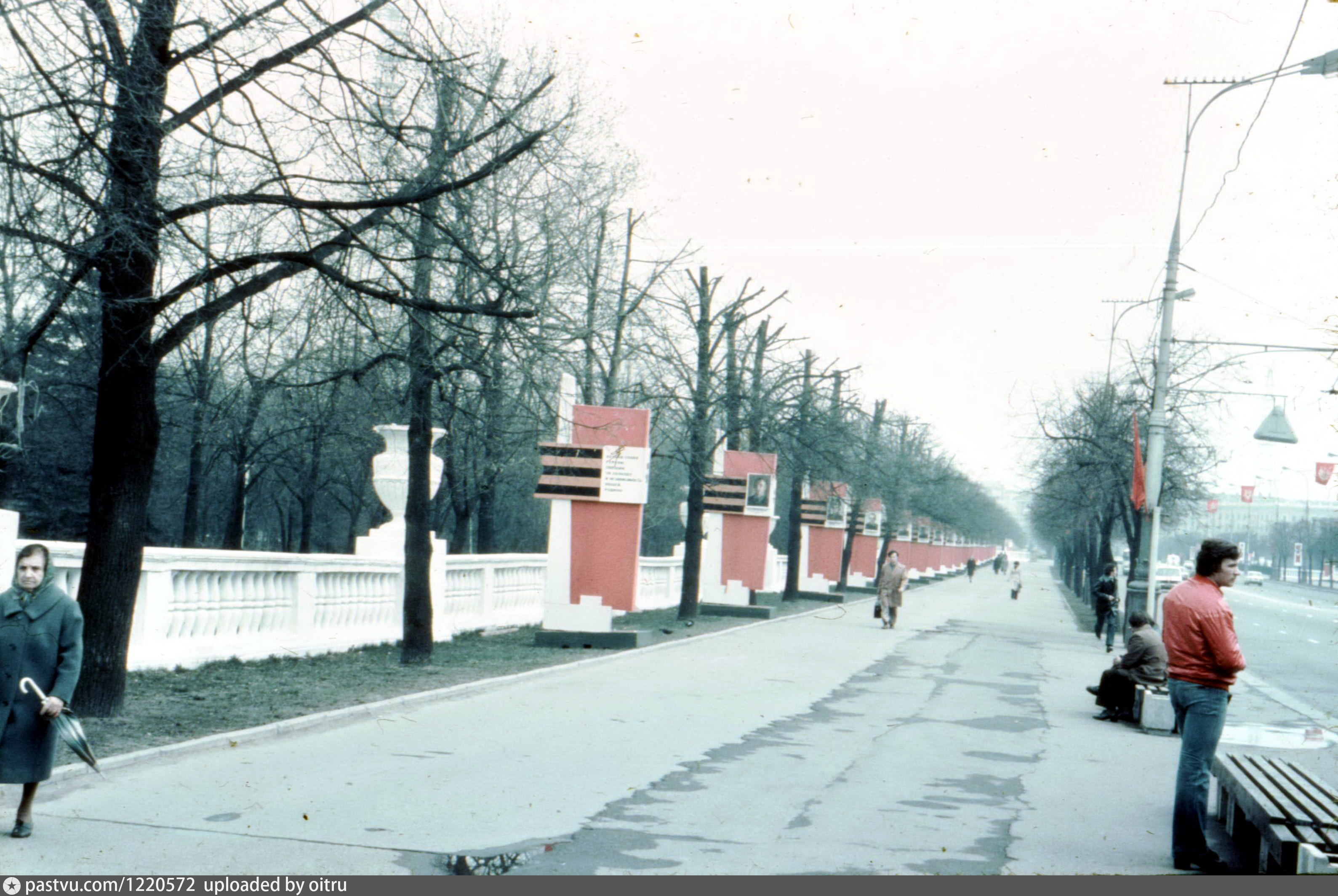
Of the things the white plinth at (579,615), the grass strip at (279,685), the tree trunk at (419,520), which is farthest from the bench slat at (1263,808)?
the white plinth at (579,615)

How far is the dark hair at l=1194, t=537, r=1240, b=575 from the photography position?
7.57 meters

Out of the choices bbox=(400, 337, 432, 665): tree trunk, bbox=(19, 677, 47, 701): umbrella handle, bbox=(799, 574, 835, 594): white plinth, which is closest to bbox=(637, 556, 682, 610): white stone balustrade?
bbox=(799, 574, 835, 594): white plinth

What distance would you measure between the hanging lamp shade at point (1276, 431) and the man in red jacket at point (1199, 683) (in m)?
18.2

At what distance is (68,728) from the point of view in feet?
22.8

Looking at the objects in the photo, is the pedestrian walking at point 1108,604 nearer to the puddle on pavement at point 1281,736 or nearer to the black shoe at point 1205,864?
the puddle on pavement at point 1281,736

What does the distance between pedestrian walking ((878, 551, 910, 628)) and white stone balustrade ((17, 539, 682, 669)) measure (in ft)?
33.4

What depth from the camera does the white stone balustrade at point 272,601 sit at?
1381cm

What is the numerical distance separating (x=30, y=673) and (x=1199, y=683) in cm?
592

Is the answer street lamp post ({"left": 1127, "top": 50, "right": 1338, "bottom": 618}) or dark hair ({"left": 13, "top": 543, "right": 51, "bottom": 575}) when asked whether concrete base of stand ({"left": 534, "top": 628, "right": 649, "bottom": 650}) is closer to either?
street lamp post ({"left": 1127, "top": 50, "right": 1338, "bottom": 618})

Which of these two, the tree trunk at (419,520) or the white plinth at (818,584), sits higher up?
the tree trunk at (419,520)

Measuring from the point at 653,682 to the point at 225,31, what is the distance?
9.67 meters

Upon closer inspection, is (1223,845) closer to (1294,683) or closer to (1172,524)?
(1294,683)
